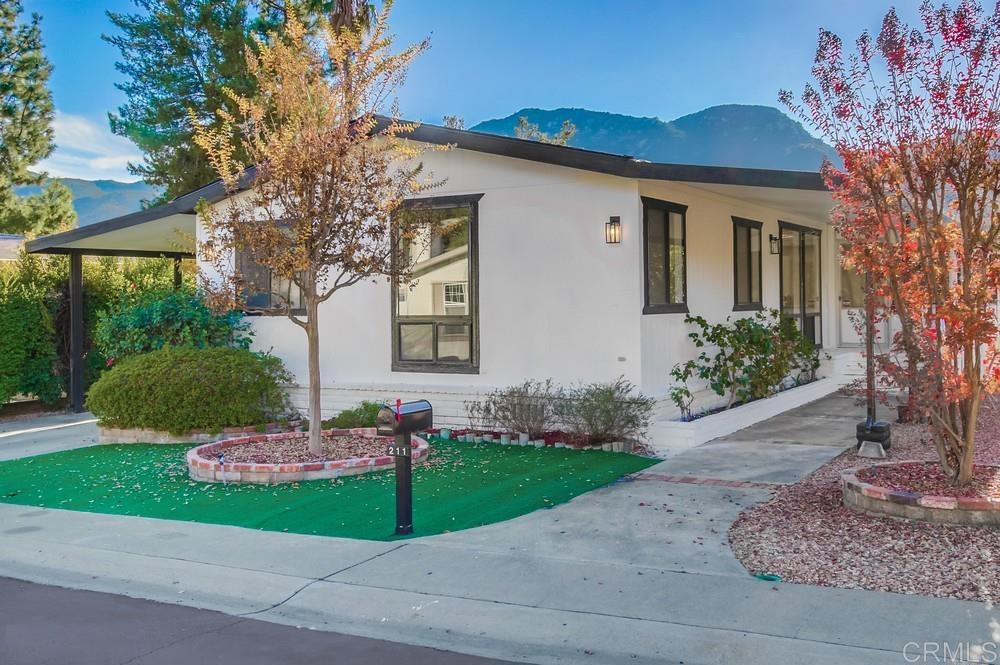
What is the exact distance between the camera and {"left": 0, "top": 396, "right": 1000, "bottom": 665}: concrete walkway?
15.1ft

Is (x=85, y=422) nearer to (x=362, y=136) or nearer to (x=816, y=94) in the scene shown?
(x=362, y=136)

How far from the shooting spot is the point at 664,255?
1130 cm

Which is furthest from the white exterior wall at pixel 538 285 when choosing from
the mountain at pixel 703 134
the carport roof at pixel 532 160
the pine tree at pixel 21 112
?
the mountain at pixel 703 134

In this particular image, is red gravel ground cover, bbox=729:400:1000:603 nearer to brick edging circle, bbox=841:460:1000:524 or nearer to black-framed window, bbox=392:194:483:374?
brick edging circle, bbox=841:460:1000:524

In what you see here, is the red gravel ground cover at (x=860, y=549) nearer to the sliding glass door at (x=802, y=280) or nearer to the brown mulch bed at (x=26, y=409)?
the sliding glass door at (x=802, y=280)

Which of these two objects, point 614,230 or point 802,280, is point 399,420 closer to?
point 614,230

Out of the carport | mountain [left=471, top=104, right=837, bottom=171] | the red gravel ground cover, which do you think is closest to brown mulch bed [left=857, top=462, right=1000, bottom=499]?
the red gravel ground cover

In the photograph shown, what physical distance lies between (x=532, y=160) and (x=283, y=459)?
184 inches

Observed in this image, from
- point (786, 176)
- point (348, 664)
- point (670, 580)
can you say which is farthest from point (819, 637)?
point (786, 176)

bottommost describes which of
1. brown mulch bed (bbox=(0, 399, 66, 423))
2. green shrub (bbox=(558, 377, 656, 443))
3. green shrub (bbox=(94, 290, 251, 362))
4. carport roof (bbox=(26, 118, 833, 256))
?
brown mulch bed (bbox=(0, 399, 66, 423))

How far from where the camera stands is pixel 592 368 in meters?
10.9

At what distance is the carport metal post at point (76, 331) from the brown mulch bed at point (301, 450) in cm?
644

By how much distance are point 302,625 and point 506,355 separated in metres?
6.63

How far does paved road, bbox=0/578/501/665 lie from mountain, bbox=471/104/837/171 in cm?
6853
